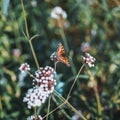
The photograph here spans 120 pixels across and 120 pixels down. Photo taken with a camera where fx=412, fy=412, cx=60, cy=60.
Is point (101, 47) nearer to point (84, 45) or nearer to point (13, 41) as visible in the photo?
point (84, 45)

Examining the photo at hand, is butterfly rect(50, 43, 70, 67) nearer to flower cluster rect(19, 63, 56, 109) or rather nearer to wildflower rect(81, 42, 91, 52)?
flower cluster rect(19, 63, 56, 109)

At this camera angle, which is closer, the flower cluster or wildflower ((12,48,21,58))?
the flower cluster

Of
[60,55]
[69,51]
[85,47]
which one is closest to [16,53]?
[69,51]

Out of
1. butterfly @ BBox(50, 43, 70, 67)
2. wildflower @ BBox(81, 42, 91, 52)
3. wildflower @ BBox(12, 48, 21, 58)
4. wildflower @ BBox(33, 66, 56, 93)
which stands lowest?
wildflower @ BBox(81, 42, 91, 52)

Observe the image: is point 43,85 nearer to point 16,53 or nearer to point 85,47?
point 16,53

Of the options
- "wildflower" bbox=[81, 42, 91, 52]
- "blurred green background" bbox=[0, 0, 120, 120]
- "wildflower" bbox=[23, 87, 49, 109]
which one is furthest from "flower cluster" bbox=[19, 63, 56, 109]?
"wildflower" bbox=[81, 42, 91, 52]

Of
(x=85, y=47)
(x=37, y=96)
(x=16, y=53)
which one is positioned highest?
(x=37, y=96)

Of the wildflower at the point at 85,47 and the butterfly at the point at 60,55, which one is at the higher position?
the butterfly at the point at 60,55

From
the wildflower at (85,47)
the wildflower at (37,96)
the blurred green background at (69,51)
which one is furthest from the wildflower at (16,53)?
the wildflower at (37,96)

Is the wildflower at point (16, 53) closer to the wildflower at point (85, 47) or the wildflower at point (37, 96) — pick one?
the wildflower at point (85, 47)

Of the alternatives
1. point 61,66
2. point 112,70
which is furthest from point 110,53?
point 61,66
